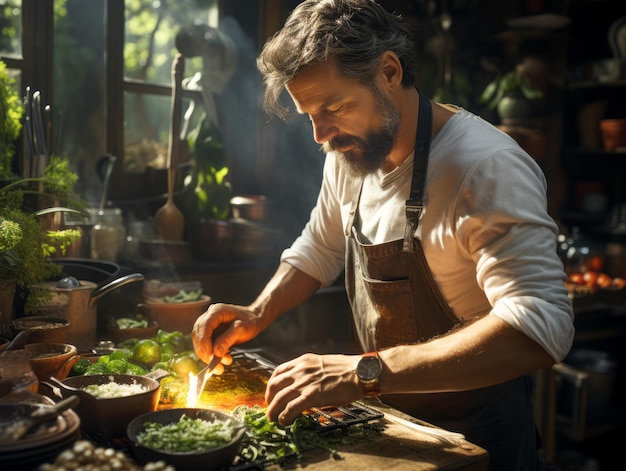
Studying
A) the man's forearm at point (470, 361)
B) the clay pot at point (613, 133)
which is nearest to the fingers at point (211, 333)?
the man's forearm at point (470, 361)

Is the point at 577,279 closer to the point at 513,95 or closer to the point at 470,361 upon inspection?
the point at 513,95

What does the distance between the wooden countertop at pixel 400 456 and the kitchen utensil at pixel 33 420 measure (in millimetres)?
518

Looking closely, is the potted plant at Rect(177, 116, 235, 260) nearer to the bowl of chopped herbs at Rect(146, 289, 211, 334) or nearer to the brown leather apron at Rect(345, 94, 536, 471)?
the bowl of chopped herbs at Rect(146, 289, 211, 334)

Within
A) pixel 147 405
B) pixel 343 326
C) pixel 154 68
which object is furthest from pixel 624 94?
pixel 147 405

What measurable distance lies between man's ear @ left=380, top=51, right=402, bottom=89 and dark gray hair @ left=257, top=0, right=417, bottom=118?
1.0 inches

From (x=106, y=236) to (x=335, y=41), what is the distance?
1.84 meters

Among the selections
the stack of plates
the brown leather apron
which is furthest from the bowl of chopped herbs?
the stack of plates

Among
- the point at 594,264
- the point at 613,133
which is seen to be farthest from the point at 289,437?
the point at 613,133

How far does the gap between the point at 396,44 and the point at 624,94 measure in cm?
402

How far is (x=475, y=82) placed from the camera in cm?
577

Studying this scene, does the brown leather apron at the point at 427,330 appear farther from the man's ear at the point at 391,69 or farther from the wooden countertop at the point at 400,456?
the wooden countertop at the point at 400,456

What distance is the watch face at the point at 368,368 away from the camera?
201cm

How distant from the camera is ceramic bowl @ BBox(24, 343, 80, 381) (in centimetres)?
211

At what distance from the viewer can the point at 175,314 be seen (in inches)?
119
